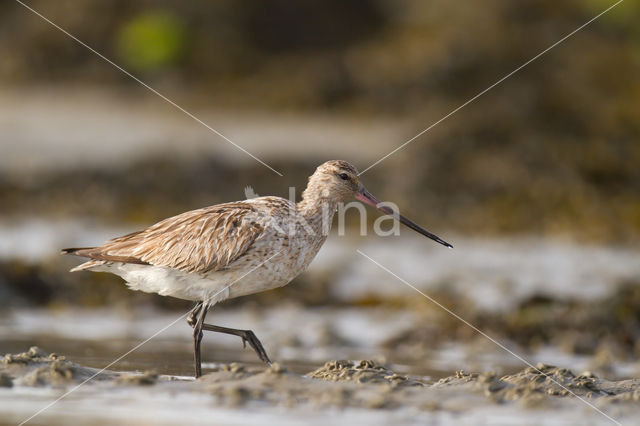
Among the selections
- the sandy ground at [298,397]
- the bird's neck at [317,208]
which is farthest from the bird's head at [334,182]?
the sandy ground at [298,397]

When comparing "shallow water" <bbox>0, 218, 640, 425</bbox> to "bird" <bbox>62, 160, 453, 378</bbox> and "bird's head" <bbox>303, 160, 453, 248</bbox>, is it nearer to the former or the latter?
"bird" <bbox>62, 160, 453, 378</bbox>

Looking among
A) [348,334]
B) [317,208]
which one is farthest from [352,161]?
[317,208]

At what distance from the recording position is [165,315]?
38.7 ft

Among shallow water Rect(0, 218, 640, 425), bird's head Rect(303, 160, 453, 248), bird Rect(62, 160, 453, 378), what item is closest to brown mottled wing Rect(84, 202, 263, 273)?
bird Rect(62, 160, 453, 378)

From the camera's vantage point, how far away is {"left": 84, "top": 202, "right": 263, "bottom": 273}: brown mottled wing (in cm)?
779

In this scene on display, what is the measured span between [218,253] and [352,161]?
11214mm

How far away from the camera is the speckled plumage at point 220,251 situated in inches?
307

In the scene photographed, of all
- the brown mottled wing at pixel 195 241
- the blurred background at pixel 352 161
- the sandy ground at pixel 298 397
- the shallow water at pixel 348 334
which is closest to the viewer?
the sandy ground at pixel 298 397

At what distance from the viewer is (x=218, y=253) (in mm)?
7773

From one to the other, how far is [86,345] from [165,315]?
85.8 inches

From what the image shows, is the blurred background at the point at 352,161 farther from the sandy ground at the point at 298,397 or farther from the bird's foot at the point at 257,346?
the sandy ground at the point at 298,397

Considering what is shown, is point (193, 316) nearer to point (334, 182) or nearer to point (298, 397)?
point (334, 182)

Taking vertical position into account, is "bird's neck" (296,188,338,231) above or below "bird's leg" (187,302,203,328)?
above

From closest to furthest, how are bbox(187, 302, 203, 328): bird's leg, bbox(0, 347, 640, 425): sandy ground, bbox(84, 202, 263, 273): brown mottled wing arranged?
bbox(0, 347, 640, 425): sandy ground → bbox(84, 202, 263, 273): brown mottled wing → bbox(187, 302, 203, 328): bird's leg
